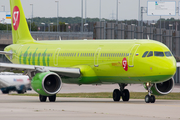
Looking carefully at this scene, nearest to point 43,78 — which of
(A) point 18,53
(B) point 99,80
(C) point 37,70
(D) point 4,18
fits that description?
(C) point 37,70

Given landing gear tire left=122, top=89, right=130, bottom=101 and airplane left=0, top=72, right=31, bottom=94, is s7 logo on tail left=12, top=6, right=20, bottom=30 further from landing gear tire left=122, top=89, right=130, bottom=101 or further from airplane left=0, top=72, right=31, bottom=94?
landing gear tire left=122, top=89, right=130, bottom=101

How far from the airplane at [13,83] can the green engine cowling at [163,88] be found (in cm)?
1850

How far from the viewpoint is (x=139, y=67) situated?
24547 mm

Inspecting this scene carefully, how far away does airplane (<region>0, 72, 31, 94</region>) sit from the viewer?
138 ft

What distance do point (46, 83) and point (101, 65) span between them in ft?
11.9

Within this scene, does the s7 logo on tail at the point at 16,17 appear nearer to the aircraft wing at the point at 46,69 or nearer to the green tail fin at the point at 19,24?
the green tail fin at the point at 19,24

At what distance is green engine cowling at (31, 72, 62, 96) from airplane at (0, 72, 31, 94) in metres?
16.6

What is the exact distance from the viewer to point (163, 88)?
27.3 meters

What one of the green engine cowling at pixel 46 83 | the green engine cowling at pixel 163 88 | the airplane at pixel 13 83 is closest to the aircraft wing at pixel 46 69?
the green engine cowling at pixel 46 83

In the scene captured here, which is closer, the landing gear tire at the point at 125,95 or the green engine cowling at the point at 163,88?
the green engine cowling at the point at 163,88

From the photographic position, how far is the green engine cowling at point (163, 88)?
26.7m

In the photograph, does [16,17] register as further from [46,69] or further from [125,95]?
[125,95]

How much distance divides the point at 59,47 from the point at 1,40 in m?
59.4

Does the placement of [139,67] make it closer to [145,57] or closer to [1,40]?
[145,57]
